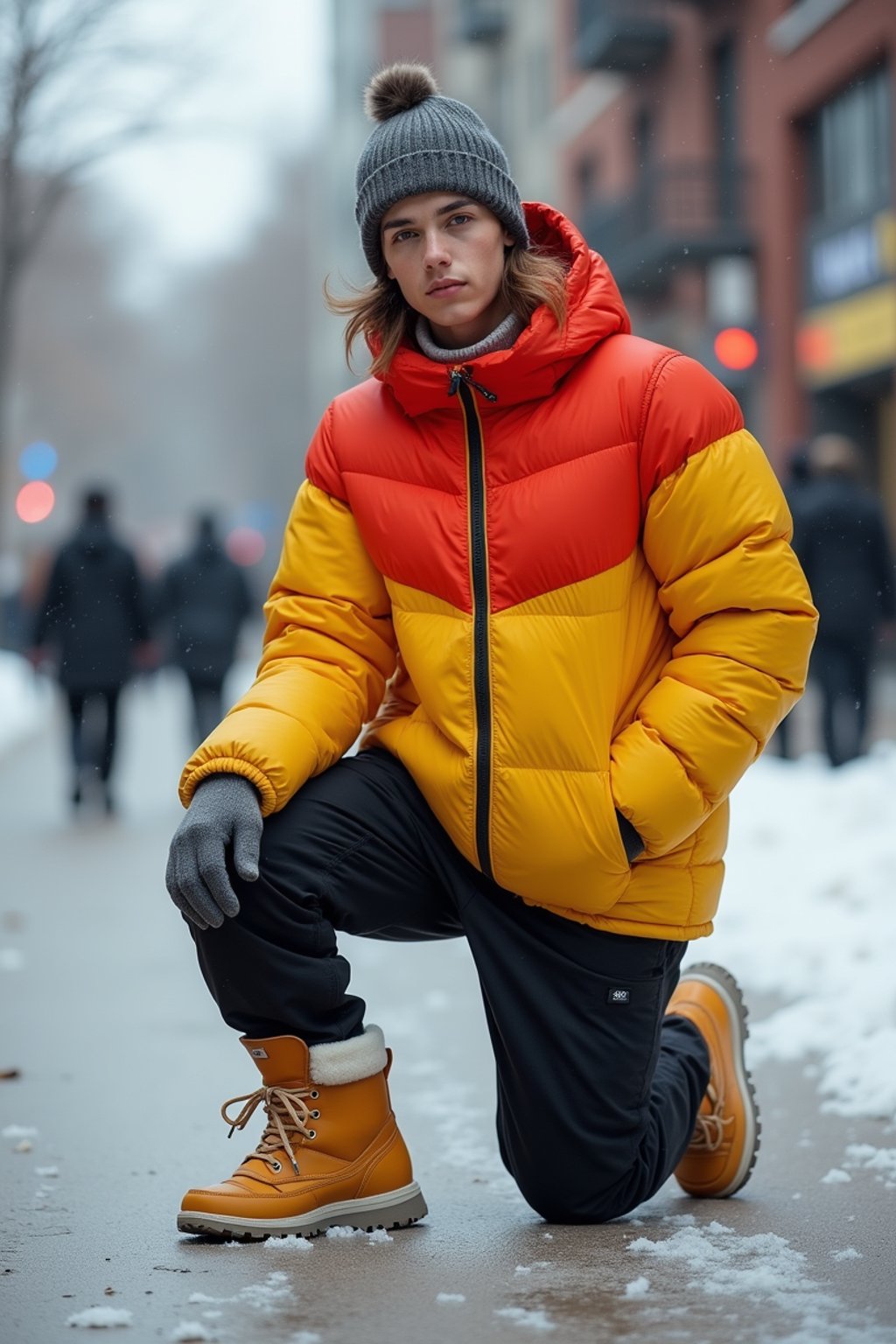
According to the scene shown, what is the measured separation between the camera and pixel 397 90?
150 inches

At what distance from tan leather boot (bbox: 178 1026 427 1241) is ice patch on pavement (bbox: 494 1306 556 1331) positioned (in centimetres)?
52

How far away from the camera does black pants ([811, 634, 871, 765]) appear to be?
36.3ft

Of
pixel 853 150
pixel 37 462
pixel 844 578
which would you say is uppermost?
pixel 853 150

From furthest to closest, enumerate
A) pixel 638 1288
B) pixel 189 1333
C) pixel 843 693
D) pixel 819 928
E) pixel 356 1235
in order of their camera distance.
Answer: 1. pixel 843 693
2. pixel 819 928
3. pixel 356 1235
4. pixel 638 1288
5. pixel 189 1333

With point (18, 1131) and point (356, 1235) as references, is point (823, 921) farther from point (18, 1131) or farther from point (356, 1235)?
point (356, 1235)

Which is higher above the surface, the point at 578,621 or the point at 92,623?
the point at 92,623

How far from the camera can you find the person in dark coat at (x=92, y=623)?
39.9 feet

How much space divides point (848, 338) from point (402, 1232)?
17500mm

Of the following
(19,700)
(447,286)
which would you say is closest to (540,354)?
(447,286)

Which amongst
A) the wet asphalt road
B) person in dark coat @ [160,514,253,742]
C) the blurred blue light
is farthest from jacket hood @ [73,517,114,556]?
the blurred blue light

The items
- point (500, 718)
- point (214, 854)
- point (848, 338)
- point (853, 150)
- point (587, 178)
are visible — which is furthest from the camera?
point (587, 178)

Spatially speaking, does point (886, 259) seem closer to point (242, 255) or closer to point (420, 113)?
point (420, 113)

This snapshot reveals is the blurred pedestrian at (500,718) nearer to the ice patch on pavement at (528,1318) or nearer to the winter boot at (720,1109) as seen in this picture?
the winter boot at (720,1109)

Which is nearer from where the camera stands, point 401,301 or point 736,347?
point 401,301
